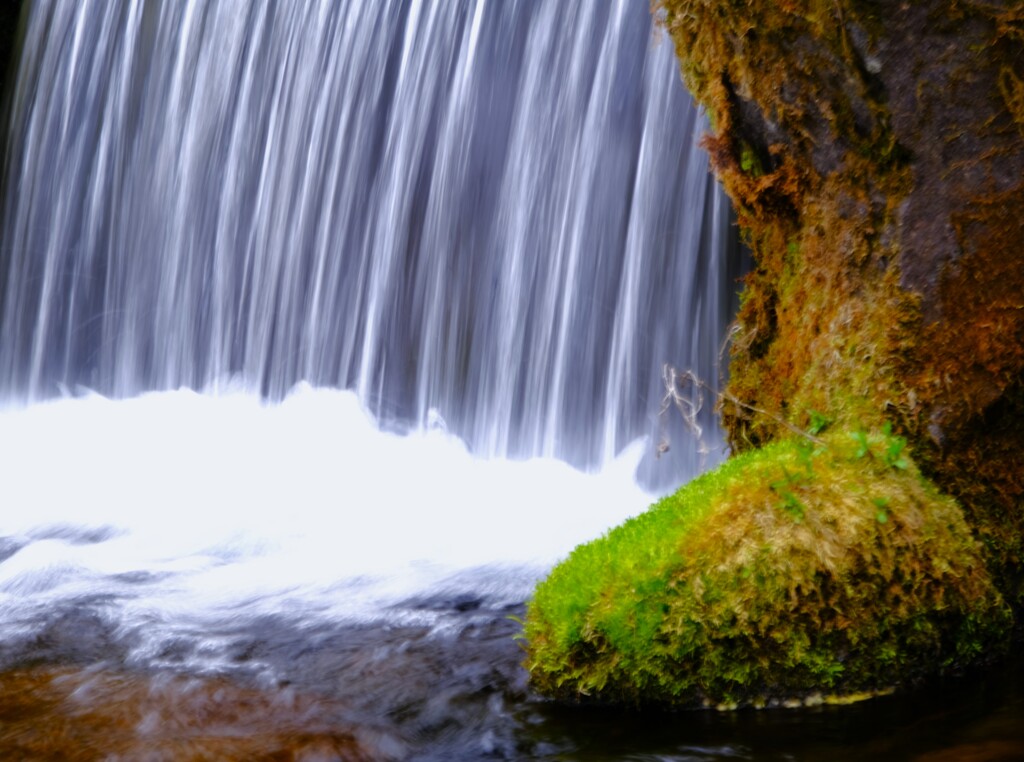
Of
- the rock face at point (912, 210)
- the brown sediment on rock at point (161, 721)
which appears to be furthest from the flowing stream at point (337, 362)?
the rock face at point (912, 210)

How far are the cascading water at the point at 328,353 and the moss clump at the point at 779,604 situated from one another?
0.97 ft

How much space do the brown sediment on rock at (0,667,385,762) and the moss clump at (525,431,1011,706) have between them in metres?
0.62

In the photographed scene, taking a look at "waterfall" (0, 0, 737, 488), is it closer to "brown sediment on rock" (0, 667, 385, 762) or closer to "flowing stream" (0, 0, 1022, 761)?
"flowing stream" (0, 0, 1022, 761)

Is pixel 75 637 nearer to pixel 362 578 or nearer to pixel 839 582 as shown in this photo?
pixel 362 578

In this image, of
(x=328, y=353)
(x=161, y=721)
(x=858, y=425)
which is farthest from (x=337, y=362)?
(x=858, y=425)

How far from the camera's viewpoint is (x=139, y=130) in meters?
8.84

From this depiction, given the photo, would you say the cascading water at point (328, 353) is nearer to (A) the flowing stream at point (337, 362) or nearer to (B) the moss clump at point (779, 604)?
(A) the flowing stream at point (337, 362)

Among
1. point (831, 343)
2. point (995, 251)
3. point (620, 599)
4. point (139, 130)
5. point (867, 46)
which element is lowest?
point (620, 599)

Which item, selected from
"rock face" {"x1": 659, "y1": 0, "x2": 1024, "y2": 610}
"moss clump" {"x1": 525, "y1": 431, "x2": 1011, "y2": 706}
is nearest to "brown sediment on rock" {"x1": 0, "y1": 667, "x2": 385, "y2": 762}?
"moss clump" {"x1": 525, "y1": 431, "x2": 1011, "y2": 706}

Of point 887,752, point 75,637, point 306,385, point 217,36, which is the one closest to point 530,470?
point 306,385

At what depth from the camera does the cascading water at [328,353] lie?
11.4 ft

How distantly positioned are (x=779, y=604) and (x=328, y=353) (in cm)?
474

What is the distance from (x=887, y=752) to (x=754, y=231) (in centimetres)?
187

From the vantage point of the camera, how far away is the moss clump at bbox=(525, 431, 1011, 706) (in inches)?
113
